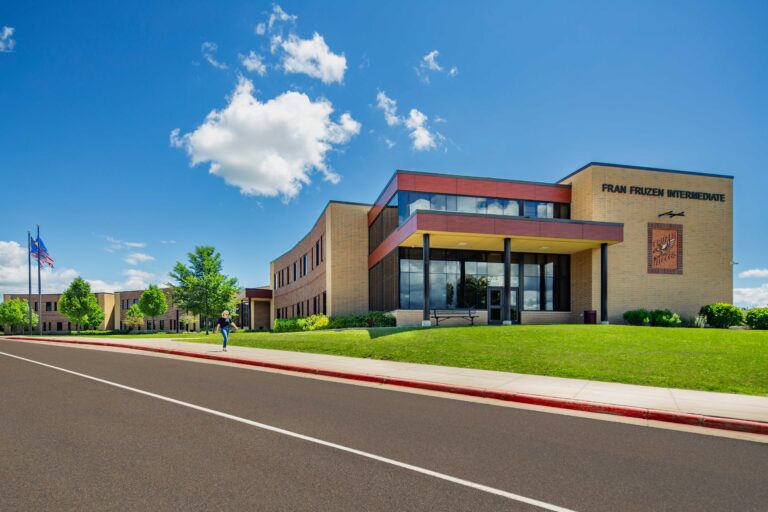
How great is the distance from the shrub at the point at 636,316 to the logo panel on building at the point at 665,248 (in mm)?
2873

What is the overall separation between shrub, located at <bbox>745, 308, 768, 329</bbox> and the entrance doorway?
12.5m

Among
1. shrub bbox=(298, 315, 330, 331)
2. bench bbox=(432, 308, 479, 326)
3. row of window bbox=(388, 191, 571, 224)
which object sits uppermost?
row of window bbox=(388, 191, 571, 224)

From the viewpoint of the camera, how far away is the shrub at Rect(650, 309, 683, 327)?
91.4ft

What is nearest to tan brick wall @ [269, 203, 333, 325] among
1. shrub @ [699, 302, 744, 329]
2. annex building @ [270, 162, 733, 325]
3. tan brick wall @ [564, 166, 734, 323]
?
annex building @ [270, 162, 733, 325]

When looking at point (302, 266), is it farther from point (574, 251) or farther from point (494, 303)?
point (574, 251)

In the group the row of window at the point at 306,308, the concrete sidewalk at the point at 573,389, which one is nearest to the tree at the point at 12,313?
the row of window at the point at 306,308

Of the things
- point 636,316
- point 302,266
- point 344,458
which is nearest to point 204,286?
point 302,266

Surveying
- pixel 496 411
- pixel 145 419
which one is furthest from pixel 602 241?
pixel 145 419

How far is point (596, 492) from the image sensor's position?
4.66m

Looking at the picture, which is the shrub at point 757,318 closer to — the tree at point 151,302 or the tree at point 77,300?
the tree at point 77,300

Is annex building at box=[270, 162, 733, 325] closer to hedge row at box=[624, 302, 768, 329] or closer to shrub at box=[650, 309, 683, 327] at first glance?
hedge row at box=[624, 302, 768, 329]

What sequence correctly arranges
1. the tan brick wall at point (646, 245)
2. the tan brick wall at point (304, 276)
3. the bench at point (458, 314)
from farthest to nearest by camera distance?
the tan brick wall at point (304, 276) < the tan brick wall at point (646, 245) < the bench at point (458, 314)

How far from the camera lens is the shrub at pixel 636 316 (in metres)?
28.1

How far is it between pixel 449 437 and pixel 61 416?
6.05 m
